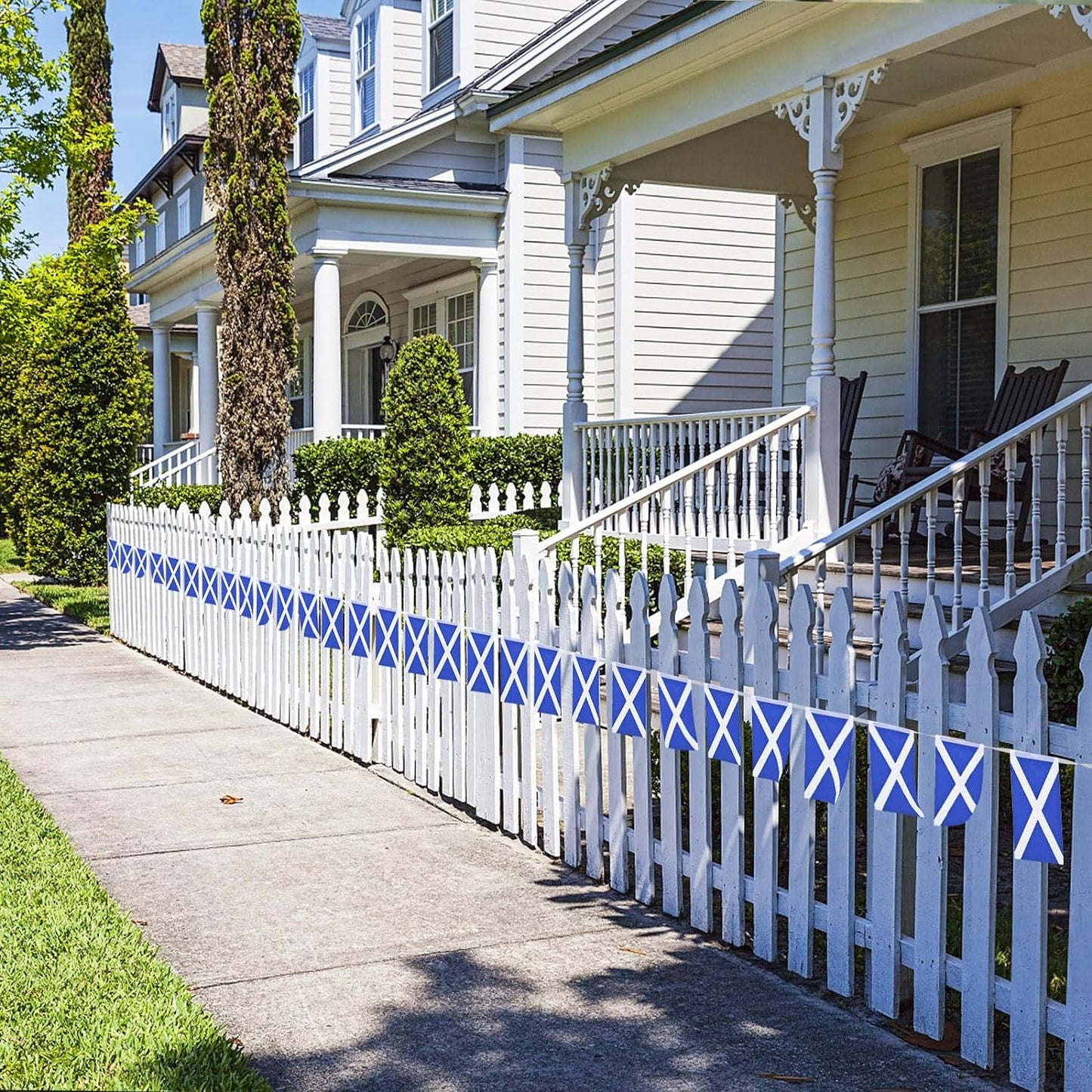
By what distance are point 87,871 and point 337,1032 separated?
1.89m

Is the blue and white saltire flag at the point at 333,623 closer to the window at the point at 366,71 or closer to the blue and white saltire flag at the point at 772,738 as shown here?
the blue and white saltire flag at the point at 772,738

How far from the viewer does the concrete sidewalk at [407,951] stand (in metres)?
3.77

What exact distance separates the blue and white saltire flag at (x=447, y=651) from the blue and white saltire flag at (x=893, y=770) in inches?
109

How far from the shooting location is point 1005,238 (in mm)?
10555

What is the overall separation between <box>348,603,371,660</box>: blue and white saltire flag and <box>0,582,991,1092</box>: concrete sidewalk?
2.06 ft

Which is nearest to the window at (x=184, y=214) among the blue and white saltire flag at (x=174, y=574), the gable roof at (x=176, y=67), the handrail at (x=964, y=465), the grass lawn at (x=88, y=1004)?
the gable roof at (x=176, y=67)

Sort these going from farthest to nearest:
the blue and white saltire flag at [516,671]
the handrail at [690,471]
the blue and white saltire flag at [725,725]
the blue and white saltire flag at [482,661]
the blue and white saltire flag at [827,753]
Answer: the handrail at [690,471] < the blue and white saltire flag at [482,661] < the blue and white saltire flag at [516,671] < the blue and white saltire flag at [725,725] < the blue and white saltire flag at [827,753]

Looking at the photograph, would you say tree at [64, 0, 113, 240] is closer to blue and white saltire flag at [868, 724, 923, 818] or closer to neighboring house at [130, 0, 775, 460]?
neighboring house at [130, 0, 775, 460]

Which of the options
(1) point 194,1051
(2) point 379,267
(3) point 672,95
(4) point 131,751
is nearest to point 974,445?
(3) point 672,95

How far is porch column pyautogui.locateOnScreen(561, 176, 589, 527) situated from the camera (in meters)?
12.3

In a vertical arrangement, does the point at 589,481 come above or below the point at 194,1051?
above

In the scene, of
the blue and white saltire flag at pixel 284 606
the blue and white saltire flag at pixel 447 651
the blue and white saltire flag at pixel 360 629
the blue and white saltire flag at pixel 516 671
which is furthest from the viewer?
the blue and white saltire flag at pixel 284 606

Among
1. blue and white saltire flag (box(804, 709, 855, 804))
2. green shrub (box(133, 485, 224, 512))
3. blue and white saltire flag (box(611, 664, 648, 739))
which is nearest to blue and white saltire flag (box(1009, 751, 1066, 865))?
blue and white saltire flag (box(804, 709, 855, 804))

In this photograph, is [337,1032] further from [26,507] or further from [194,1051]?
[26,507]
